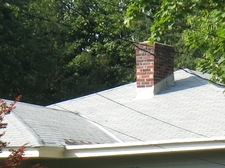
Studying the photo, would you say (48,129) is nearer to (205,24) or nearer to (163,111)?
(163,111)

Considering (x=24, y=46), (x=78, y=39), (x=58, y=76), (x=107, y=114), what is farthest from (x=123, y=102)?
(x=78, y=39)

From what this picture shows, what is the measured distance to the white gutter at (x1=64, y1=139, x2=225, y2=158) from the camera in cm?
1005

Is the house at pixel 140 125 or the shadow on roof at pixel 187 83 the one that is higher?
the shadow on roof at pixel 187 83

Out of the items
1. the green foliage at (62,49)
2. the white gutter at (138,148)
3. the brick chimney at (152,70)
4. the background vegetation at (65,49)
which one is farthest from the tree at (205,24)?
the green foliage at (62,49)

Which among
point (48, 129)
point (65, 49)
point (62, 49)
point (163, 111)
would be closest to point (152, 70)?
point (163, 111)

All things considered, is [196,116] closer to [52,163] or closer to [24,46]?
[52,163]

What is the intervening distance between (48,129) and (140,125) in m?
2.14

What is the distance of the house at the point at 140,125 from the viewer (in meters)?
10.3

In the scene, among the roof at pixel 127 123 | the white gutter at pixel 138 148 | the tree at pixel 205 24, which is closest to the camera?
the tree at pixel 205 24

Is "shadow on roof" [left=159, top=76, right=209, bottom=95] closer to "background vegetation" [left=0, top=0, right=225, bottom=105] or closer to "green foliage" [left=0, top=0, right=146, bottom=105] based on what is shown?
"background vegetation" [left=0, top=0, right=225, bottom=105]

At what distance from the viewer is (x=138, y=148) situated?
Answer: 1041 cm

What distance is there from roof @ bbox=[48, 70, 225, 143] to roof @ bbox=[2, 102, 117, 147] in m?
0.43

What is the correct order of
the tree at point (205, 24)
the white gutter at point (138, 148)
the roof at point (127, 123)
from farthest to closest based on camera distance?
the roof at point (127, 123) → the white gutter at point (138, 148) → the tree at point (205, 24)

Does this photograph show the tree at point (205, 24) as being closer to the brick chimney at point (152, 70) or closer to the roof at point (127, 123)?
the roof at point (127, 123)
